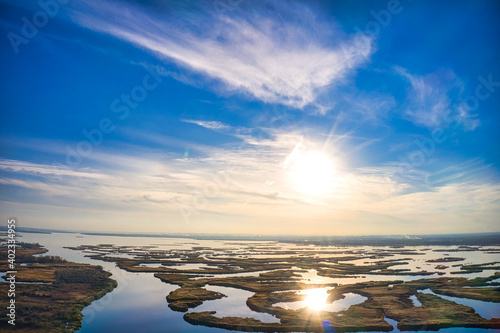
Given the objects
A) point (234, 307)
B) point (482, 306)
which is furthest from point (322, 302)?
point (482, 306)

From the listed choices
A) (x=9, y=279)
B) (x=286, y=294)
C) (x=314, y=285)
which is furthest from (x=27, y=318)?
(x=314, y=285)

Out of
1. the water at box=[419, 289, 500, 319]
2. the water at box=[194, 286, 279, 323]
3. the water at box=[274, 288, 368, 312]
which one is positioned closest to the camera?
the water at box=[194, 286, 279, 323]

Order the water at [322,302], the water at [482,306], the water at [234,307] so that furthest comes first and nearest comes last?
the water at [322,302] < the water at [482,306] < the water at [234,307]

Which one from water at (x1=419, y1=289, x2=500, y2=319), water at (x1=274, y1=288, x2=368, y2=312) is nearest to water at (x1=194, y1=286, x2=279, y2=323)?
water at (x1=274, y1=288, x2=368, y2=312)

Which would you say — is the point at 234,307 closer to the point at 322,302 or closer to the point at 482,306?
the point at 322,302

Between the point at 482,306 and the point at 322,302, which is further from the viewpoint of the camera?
the point at 322,302

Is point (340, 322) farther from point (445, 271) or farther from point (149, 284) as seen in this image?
point (445, 271)

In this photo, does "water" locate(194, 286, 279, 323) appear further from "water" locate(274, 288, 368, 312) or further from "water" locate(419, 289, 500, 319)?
"water" locate(419, 289, 500, 319)

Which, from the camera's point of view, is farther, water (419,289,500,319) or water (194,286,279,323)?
water (419,289,500,319)

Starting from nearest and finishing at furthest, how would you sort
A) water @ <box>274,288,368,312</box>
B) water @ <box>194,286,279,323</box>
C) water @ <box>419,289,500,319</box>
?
water @ <box>194,286,279,323</box> → water @ <box>419,289,500,319</box> → water @ <box>274,288,368,312</box>

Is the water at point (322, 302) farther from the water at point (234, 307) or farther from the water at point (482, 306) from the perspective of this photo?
the water at point (482, 306)

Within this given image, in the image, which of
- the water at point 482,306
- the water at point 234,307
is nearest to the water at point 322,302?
the water at point 234,307

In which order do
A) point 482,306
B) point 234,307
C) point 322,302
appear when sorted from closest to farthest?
point 234,307 → point 482,306 → point 322,302
